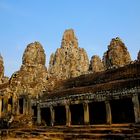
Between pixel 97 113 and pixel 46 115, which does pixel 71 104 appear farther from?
pixel 46 115

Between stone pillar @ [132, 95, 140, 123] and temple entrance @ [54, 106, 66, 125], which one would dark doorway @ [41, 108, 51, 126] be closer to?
temple entrance @ [54, 106, 66, 125]

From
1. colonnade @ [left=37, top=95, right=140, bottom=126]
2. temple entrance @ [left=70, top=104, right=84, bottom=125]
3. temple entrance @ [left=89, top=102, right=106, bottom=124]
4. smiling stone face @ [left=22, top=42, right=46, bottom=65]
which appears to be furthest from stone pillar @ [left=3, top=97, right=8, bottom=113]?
smiling stone face @ [left=22, top=42, right=46, bottom=65]

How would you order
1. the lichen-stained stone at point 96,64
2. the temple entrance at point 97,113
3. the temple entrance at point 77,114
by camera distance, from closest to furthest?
1. the temple entrance at point 97,113
2. the temple entrance at point 77,114
3. the lichen-stained stone at point 96,64

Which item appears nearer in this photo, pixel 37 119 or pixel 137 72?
pixel 137 72

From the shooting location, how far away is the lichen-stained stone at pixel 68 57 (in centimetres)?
10744

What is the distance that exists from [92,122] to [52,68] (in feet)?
287

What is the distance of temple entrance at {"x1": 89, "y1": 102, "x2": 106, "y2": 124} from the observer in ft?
94.1

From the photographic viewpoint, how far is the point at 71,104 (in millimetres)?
28516

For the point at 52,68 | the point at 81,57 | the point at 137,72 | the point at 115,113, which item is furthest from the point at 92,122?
the point at 81,57

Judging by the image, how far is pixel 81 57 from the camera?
12400cm

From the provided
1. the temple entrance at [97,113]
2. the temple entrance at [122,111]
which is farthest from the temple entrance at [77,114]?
the temple entrance at [122,111]

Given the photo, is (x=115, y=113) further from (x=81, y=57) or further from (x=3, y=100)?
(x=81, y=57)

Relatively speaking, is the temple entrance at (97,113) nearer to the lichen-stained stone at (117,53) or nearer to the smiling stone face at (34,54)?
the lichen-stained stone at (117,53)

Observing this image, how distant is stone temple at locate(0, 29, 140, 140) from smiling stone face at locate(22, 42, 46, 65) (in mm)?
9310
